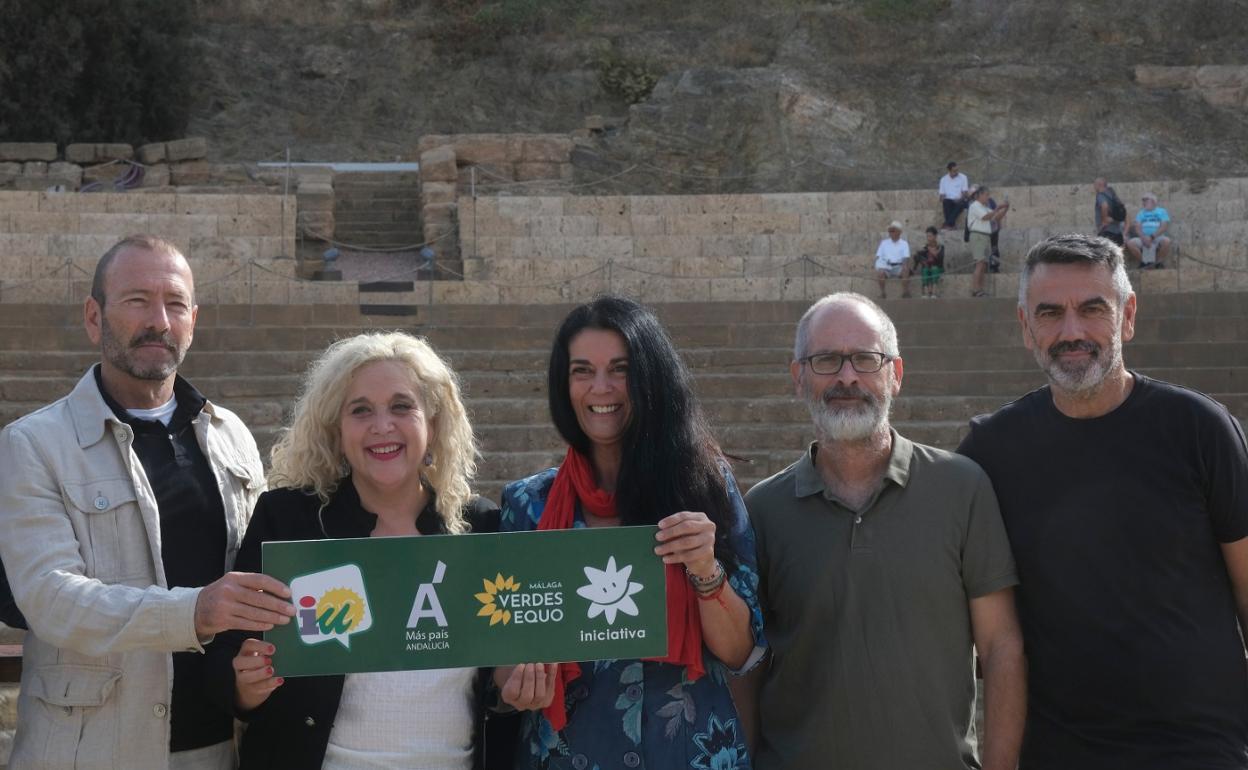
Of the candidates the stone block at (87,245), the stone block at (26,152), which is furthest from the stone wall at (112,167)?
the stone block at (87,245)

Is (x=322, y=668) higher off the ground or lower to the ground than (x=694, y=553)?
lower

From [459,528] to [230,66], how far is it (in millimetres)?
25695

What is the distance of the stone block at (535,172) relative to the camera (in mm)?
20516

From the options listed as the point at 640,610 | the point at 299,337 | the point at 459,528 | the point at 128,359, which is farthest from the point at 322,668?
the point at 299,337

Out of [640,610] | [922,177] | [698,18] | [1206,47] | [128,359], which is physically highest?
[698,18]

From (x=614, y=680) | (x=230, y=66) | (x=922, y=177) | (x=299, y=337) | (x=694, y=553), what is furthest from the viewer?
(x=230, y=66)

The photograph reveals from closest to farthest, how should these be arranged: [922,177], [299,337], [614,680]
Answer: [614,680], [299,337], [922,177]

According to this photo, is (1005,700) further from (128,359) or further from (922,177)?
(922,177)

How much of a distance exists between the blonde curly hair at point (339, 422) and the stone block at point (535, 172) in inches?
691

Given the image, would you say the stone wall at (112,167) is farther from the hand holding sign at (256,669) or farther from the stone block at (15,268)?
the hand holding sign at (256,669)

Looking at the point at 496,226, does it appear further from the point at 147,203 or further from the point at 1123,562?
the point at 1123,562

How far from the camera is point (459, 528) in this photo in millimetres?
3150

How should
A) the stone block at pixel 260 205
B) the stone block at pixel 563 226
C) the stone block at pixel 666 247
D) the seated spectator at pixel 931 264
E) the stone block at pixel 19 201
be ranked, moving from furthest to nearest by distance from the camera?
the stone block at pixel 563 226 < the stone block at pixel 260 205 < the stone block at pixel 666 247 < the stone block at pixel 19 201 < the seated spectator at pixel 931 264

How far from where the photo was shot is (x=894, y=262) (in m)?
15.9
